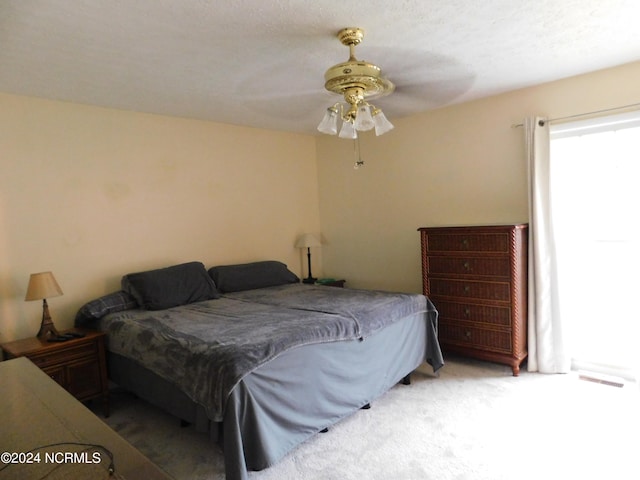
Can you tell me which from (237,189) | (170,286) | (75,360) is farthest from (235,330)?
(237,189)

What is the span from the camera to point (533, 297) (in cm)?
312

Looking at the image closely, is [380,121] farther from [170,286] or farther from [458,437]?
[170,286]

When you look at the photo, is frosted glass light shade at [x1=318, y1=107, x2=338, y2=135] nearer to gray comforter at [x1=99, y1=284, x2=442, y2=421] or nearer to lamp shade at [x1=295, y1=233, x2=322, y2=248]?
gray comforter at [x1=99, y1=284, x2=442, y2=421]

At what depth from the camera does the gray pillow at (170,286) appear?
3.01 meters

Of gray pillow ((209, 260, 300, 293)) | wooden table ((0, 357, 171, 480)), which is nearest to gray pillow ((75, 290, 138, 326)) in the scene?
gray pillow ((209, 260, 300, 293))

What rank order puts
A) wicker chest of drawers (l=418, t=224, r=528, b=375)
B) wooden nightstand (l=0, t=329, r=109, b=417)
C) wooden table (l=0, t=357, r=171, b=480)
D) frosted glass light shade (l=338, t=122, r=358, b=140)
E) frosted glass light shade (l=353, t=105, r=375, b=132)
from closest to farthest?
wooden table (l=0, t=357, r=171, b=480)
frosted glass light shade (l=353, t=105, r=375, b=132)
frosted glass light shade (l=338, t=122, r=358, b=140)
wooden nightstand (l=0, t=329, r=109, b=417)
wicker chest of drawers (l=418, t=224, r=528, b=375)

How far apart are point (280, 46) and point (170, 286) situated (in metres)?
2.02

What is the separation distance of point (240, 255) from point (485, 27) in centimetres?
298

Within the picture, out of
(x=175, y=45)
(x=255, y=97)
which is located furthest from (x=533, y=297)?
(x=175, y=45)

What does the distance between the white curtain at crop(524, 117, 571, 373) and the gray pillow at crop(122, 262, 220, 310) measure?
270cm

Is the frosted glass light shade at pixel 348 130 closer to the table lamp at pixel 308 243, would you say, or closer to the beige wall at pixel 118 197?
the beige wall at pixel 118 197

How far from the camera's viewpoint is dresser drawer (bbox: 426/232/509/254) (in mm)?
3008

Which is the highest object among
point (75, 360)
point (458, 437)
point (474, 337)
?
point (75, 360)

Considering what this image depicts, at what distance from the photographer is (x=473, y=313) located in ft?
10.5
